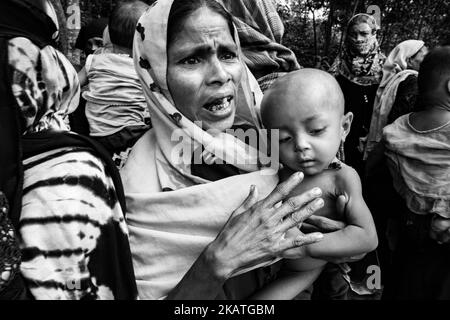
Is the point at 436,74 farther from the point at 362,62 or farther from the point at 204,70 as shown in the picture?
the point at 362,62

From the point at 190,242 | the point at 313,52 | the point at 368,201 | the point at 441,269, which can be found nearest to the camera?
the point at 190,242

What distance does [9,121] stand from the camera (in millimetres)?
1226

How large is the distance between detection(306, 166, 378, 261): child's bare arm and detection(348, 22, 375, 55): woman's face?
127 inches

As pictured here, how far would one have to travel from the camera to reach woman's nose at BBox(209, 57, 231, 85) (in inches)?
66.4

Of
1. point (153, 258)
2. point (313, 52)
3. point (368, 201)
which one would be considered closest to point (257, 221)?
point (153, 258)

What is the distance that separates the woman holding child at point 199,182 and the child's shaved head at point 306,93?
18 cm

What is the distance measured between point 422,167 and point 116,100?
8.15ft

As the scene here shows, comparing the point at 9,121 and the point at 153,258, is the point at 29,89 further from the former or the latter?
the point at 153,258

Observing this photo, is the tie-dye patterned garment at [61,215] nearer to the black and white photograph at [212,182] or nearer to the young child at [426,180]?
the black and white photograph at [212,182]

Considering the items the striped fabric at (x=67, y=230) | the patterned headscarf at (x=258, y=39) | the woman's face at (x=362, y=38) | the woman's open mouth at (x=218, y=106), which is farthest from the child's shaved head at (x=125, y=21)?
the woman's face at (x=362, y=38)

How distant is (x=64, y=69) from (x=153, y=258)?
2.48 ft

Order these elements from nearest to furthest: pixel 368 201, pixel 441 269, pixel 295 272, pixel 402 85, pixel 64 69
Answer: pixel 64 69, pixel 295 272, pixel 441 269, pixel 368 201, pixel 402 85

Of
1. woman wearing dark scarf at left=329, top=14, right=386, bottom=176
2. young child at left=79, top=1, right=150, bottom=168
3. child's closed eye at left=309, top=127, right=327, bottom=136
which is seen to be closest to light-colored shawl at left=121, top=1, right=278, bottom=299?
child's closed eye at left=309, top=127, right=327, bottom=136

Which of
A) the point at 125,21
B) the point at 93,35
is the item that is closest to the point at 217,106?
the point at 125,21
